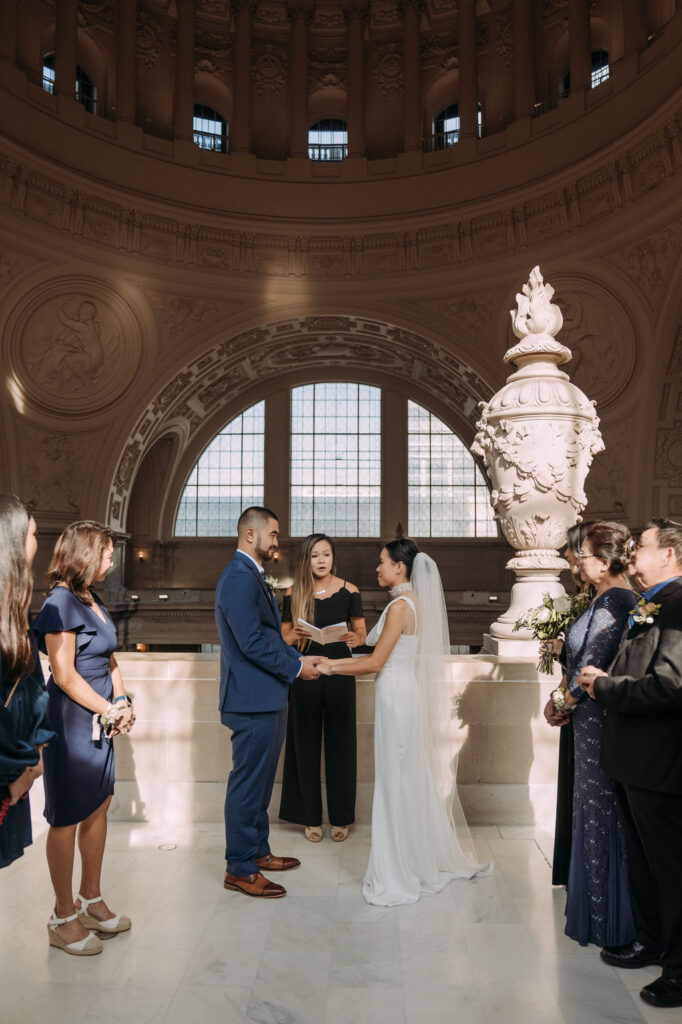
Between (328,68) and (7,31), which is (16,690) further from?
(328,68)

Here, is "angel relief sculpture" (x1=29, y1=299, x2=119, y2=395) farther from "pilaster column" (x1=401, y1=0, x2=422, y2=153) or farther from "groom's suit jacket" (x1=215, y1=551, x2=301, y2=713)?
"groom's suit jacket" (x1=215, y1=551, x2=301, y2=713)

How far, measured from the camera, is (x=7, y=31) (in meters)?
13.5

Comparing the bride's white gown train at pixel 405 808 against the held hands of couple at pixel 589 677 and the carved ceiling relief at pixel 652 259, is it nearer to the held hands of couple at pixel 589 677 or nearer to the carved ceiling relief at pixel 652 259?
the held hands of couple at pixel 589 677

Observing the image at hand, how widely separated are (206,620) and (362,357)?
716cm

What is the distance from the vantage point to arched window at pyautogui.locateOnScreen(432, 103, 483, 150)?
15914 millimetres

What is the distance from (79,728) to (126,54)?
15680 millimetres

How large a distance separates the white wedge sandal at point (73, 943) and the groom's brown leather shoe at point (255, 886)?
797 mm

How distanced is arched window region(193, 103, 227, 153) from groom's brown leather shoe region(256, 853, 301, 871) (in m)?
15.3

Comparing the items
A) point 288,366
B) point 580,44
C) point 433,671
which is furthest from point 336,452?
point 433,671

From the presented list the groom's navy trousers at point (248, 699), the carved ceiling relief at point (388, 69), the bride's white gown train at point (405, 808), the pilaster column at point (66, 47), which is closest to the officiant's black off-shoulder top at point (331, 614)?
the bride's white gown train at point (405, 808)

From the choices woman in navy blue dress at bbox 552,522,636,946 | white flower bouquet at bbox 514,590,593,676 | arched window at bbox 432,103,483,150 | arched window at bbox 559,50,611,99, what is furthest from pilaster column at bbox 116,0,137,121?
woman in navy blue dress at bbox 552,522,636,946

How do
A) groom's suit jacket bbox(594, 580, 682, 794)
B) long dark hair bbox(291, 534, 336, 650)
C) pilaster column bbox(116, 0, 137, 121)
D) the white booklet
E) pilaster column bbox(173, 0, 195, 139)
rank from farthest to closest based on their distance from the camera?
pilaster column bbox(173, 0, 195, 139) → pilaster column bbox(116, 0, 137, 121) → long dark hair bbox(291, 534, 336, 650) → the white booklet → groom's suit jacket bbox(594, 580, 682, 794)

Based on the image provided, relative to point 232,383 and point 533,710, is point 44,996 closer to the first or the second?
point 533,710

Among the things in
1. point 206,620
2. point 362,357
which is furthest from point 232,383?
point 206,620
